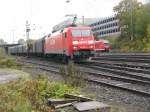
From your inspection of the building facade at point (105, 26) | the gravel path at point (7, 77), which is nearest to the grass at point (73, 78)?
the gravel path at point (7, 77)

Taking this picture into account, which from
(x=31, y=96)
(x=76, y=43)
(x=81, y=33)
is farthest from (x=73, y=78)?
(x=81, y=33)

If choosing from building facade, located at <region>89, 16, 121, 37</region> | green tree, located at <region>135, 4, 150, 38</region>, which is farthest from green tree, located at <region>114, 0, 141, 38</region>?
building facade, located at <region>89, 16, 121, 37</region>

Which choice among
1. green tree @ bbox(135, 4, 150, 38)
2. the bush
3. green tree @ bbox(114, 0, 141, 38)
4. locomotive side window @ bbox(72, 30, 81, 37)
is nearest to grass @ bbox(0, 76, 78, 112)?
the bush

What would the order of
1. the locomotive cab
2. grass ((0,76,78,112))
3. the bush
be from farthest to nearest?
the locomotive cab
the bush
grass ((0,76,78,112))

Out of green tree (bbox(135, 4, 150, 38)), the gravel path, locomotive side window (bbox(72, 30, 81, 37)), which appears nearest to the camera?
the gravel path

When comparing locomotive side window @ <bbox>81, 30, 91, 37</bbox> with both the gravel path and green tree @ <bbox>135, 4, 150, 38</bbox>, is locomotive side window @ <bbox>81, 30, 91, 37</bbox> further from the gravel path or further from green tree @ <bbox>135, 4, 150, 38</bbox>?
green tree @ <bbox>135, 4, 150, 38</bbox>

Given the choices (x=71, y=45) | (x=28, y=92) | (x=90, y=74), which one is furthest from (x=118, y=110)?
(x=71, y=45)

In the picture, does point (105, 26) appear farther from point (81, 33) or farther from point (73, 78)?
point (73, 78)

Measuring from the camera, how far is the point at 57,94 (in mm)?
12727

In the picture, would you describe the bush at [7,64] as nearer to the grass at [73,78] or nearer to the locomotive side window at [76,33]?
the locomotive side window at [76,33]

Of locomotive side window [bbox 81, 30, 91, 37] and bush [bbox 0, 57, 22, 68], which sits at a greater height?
locomotive side window [bbox 81, 30, 91, 37]

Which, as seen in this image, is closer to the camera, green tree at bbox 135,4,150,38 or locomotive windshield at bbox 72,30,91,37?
locomotive windshield at bbox 72,30,91,37

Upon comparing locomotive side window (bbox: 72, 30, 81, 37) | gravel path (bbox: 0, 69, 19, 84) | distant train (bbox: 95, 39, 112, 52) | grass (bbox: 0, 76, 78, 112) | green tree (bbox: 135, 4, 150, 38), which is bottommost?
gravel path (bbox: 0, 69, 19, 84)

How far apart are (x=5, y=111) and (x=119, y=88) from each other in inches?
270
